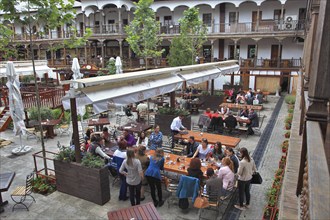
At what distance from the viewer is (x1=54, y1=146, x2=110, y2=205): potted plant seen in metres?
7.25

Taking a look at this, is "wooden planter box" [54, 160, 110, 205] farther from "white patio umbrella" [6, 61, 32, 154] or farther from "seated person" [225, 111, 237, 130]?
"seated person" [225, 111, 237, 130]

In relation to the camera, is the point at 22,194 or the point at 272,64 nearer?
the point at 22,194

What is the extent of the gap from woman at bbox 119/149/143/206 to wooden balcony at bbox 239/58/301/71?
883 inches

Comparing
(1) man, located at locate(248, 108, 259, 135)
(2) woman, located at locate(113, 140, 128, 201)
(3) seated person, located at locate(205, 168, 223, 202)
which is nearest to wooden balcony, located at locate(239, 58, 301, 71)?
(1) man, located at locate(248, 108, 259, 135)

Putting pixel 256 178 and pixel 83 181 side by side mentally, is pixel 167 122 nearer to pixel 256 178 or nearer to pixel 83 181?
pixel 83 181

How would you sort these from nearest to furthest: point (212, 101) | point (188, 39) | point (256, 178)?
1. point (256, 178)
2. point (212, 101)
3. point (188, 39)

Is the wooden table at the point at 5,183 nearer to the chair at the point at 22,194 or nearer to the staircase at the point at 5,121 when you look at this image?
the chair at the point at 22,194

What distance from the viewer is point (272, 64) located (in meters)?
27.0

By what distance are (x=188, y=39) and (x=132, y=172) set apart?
18.4 m

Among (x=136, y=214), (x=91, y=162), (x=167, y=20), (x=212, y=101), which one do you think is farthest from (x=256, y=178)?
(x=167, y=20)

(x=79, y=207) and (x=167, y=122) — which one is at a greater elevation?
(x=167, y=122)

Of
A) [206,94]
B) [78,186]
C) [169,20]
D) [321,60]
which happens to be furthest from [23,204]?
[169,20]

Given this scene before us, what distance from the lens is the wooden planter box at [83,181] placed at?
724cm

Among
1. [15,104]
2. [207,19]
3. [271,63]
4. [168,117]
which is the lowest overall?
[168,117]
